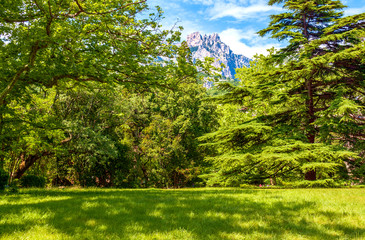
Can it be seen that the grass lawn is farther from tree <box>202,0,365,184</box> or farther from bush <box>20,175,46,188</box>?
bush <box>20,175,46,188</box>

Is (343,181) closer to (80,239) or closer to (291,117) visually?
(291,117)

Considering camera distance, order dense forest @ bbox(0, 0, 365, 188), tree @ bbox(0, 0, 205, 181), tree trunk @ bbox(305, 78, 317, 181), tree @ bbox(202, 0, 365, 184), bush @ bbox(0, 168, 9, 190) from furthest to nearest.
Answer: tree trunk @ bbox(305, 78, 317, 181) → tree @ bbox(202, 0, 365, 184) → bush @ bbox(0, 168, 9, 190) → dense forest @ bbox(0, 0, 365, 188) → tree @ bbox(0, 0, 205, 181)

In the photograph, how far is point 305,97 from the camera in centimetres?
1645

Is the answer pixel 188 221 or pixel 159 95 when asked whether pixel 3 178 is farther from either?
pixel 188 221

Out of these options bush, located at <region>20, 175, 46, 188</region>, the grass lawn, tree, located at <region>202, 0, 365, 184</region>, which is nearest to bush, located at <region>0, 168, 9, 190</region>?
the grass lawn

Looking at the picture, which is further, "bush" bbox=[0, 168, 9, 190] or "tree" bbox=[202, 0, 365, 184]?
"tree" bbox=[202, 0, 365, 184]

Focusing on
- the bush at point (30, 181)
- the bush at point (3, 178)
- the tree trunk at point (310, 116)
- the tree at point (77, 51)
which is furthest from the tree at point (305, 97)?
the bush at point (30, 181)

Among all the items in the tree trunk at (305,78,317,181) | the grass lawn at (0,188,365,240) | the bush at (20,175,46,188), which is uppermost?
the tree trunk at (305,78,317,181)

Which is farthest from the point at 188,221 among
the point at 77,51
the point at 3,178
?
the point at 3,178

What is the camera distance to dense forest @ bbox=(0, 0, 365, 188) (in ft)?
31.4

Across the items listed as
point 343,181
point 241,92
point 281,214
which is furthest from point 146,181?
point 281,214

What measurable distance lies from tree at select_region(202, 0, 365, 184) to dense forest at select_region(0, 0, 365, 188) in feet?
0.27

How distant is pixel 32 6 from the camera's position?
381 inches

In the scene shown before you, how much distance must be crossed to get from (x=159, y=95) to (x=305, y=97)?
10.1 metres
